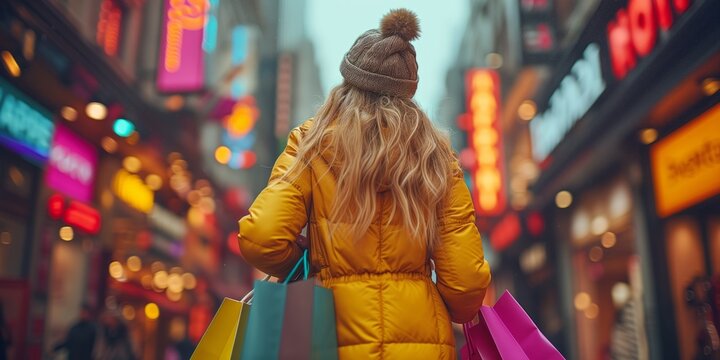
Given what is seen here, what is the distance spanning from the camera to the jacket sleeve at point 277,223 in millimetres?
2125

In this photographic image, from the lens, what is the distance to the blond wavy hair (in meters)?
2.22

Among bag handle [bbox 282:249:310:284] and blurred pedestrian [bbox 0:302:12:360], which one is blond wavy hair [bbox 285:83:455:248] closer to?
bag handle [bbox 282:249:310:284]

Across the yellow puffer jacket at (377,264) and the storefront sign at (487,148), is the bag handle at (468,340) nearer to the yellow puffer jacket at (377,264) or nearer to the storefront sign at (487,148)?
the yellow puffer jacket at (377,264)

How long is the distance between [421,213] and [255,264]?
0.57 metres

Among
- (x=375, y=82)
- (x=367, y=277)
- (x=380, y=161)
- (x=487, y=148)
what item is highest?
(x=487, y=148)

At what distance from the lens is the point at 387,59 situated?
2.47 m

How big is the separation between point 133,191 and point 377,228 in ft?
43.9

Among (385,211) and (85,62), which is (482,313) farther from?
(85,62)

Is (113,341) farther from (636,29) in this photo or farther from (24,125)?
(636,29)

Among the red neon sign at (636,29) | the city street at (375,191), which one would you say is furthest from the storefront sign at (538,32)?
the red neon sign at (636,29)

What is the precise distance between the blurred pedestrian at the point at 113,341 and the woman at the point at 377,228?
8.48 metres

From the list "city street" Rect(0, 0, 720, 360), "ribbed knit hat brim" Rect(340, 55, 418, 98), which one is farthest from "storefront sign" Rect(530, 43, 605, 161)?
"ribbed knit hat brim" Rect(340, 55, 418, 98)

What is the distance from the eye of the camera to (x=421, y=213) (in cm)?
222

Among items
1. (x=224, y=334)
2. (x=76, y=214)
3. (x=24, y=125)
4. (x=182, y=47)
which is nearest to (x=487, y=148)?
(x=182, y=47)
